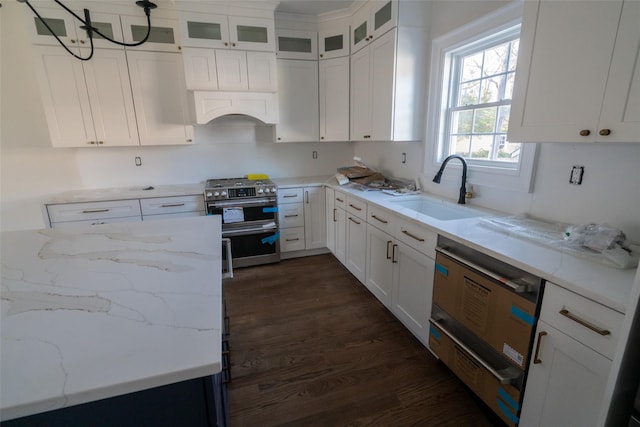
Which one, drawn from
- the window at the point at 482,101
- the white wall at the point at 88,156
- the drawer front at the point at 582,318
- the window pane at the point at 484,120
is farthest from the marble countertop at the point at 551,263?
the white wall at the point at 88,156

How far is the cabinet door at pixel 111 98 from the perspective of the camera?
2.82 metres

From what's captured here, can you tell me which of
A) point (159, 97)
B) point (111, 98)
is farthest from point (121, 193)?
point (159, 97)

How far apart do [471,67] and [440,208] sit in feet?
3.59

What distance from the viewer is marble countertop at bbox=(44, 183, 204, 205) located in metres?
2.81

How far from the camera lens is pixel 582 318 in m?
1.05

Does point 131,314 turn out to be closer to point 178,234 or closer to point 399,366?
point 178,234

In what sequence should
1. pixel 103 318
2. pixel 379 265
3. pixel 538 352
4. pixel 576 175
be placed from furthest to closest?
pixel 379 265
pixel 576 175
pixel 538 352
pixel 103 318

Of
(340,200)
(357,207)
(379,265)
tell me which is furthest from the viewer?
(340,200)

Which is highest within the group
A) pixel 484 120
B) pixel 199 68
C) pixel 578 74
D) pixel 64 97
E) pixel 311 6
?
pixel 311 6

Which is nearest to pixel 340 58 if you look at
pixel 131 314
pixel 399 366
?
pixel 399 366

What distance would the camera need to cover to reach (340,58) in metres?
3.25

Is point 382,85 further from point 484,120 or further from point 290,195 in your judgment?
point 290,195

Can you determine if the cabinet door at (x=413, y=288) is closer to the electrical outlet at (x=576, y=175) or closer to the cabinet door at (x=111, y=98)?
the electrical outlet at (x=576, y=175)

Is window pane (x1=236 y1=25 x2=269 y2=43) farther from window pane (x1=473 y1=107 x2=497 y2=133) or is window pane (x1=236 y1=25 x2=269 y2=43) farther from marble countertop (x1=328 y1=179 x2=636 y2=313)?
marble countertop (x1=328 y1=179 x2=636 y2=313)
